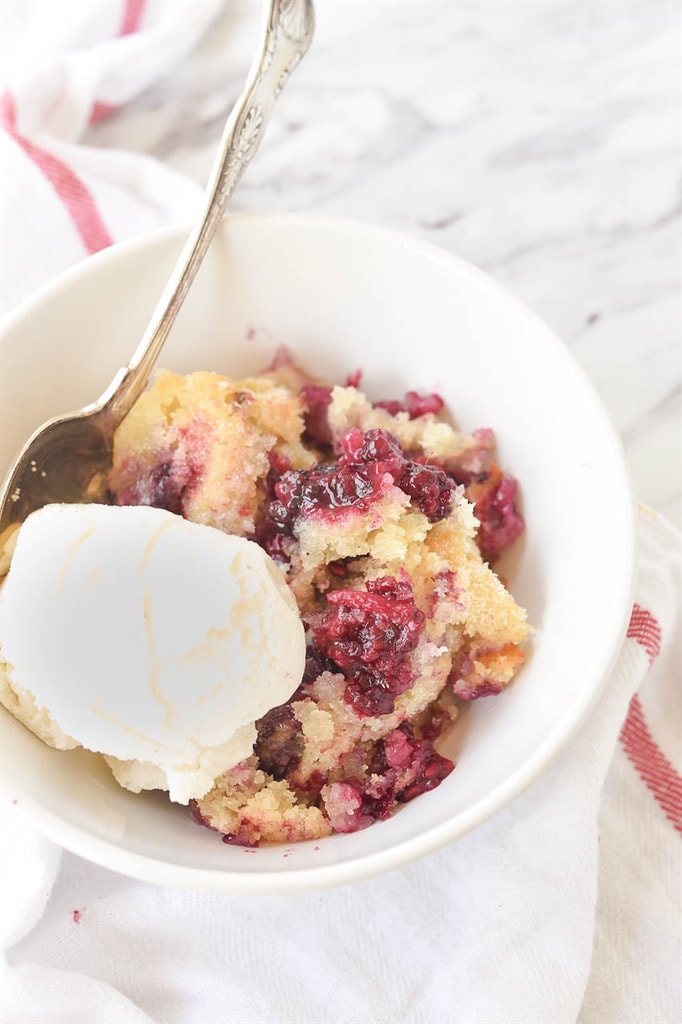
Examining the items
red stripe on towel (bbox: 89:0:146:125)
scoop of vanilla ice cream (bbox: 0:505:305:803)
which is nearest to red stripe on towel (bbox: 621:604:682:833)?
scoop of vanilla ice cream (bbox: 0:505:305:803)

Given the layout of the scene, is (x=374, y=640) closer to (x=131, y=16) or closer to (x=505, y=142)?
(x=505, y=142)

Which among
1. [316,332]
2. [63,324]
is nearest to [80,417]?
[63,324]

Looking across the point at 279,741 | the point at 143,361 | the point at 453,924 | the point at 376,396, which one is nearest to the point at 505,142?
the point at 376,396

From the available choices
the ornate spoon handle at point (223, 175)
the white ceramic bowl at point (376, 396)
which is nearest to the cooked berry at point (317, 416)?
the white ceramic bowl at point (376, 396)

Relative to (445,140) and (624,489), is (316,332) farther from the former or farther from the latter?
(445,140)

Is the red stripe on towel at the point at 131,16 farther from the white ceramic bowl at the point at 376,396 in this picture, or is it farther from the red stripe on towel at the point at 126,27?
the white ceramic bowl at the point at 376,396
